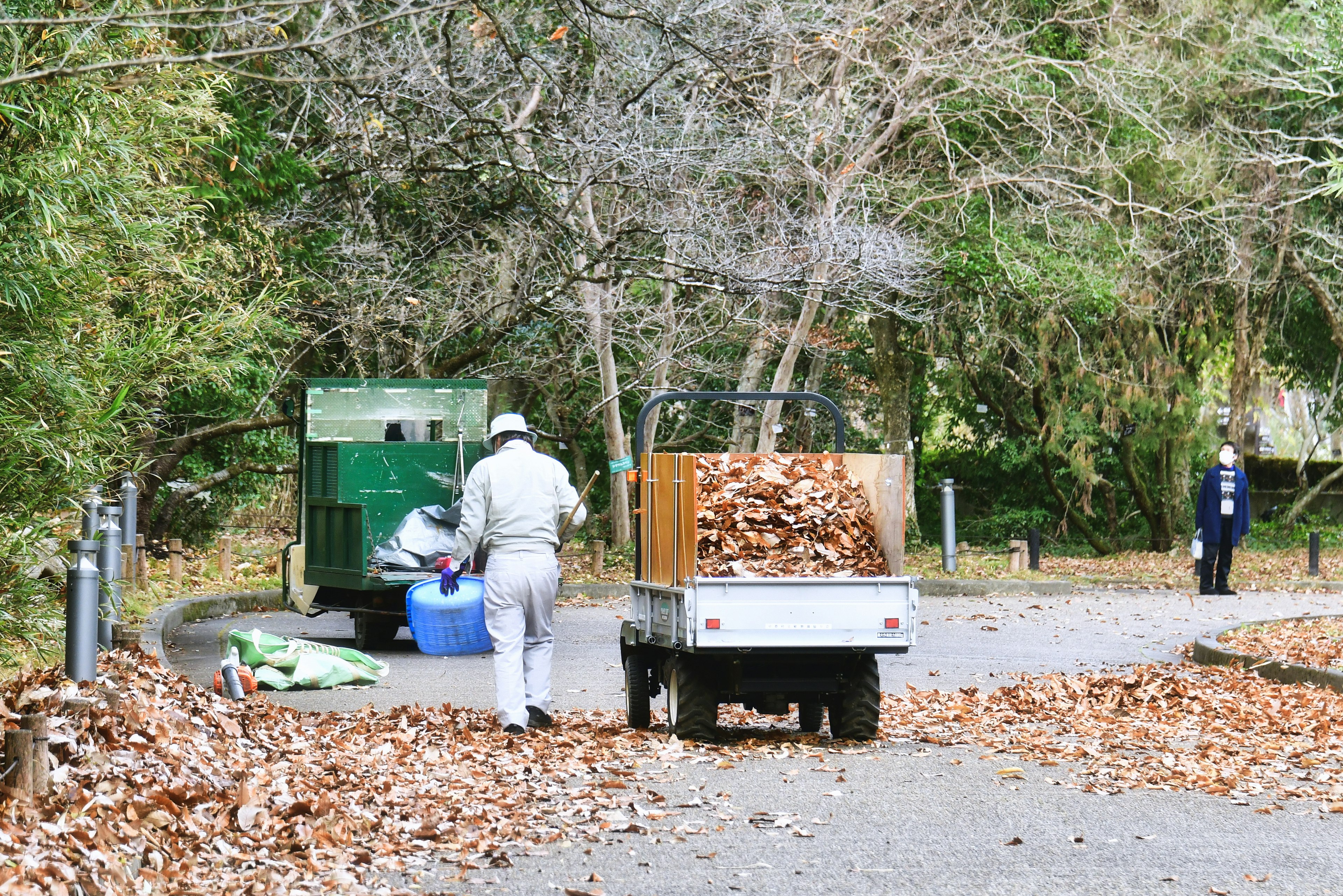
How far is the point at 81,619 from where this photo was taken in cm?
765

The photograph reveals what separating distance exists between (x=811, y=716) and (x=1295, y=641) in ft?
19.1

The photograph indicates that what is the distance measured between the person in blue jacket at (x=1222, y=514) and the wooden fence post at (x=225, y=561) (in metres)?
12.5

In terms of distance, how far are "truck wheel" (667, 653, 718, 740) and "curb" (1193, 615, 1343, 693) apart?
15.5 feet

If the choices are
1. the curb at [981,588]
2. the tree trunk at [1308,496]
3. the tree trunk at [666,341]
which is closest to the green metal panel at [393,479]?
the tree trunk at [666,341]

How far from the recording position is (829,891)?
531 cm

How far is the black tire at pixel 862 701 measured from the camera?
8641 mm

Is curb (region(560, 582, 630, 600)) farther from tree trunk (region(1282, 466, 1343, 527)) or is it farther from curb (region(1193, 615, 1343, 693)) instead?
tree trunk (region(1282, 466, 1343, 527))

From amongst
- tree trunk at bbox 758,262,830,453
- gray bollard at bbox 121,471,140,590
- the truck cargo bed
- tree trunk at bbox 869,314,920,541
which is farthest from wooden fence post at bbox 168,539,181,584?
tree trunk at bbox 869,314,920,541

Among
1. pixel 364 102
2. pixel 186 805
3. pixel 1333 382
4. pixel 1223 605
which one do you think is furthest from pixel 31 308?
pixel 1333 382

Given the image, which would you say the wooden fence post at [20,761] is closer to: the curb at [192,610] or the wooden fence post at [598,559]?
the curb at [192,610]

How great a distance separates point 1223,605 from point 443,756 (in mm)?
13703

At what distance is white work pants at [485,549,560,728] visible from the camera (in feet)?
28.6

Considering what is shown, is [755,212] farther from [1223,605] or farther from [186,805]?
[186,805]

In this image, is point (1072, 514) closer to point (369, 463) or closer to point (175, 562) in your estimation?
point (175, 562)
